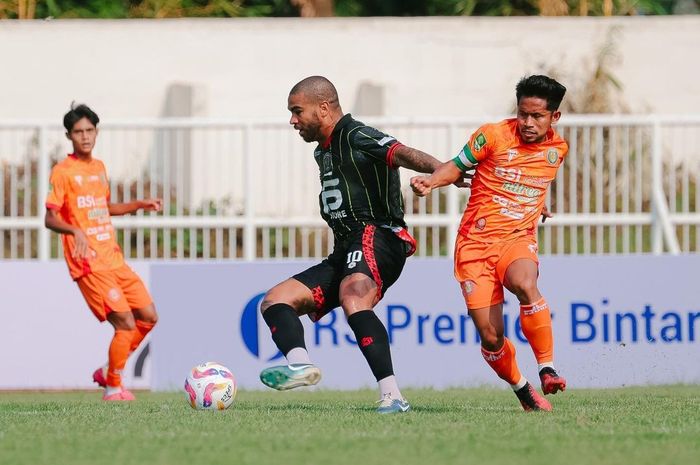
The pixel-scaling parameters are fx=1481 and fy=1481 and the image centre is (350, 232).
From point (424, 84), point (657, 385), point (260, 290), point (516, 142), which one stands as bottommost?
point (657, 385)

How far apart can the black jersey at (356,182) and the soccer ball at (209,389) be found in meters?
1.18

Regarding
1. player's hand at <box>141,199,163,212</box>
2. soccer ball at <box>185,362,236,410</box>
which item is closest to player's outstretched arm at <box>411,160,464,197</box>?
soccer ball at <box>185,362,236,410</box>

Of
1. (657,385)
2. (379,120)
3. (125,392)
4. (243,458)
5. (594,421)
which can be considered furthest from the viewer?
(379,120)

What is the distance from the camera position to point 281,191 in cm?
1495

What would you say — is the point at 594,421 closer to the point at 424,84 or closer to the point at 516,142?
the point at 516,142

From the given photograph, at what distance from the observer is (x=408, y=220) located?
14516 mm

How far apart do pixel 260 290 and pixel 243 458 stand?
6961 millimetres

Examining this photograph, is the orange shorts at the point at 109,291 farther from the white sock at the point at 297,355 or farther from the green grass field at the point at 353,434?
the white sock at the point at 297,355

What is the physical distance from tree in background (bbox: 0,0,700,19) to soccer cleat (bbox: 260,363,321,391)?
14322 mm

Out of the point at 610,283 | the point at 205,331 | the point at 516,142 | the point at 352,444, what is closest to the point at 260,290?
the point at 205,331

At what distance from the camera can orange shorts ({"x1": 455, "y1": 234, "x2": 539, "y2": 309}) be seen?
850cm

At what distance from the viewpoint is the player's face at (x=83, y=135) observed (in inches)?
454

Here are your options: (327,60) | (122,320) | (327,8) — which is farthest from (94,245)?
(327,8)

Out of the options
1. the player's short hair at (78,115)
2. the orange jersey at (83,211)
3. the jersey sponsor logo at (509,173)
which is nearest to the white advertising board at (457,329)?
the orange jersey at (83,211)
